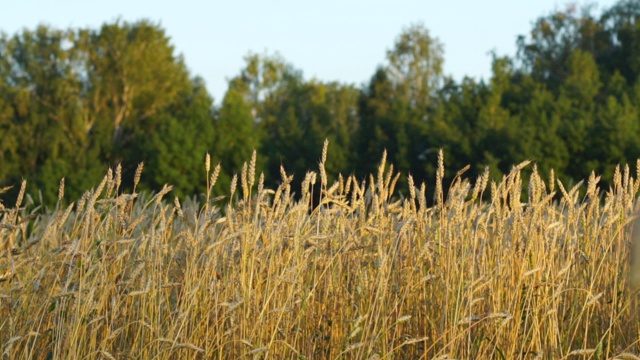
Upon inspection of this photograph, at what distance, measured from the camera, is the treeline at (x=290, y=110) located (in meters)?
42.7

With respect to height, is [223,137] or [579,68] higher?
[579,68]

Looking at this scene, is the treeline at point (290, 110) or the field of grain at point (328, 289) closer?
the field of grain at point (328, 289)

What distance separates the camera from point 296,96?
185 feet

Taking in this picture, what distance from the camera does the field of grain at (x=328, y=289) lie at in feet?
13.1

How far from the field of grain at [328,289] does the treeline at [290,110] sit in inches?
1399

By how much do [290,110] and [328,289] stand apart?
4491 cm

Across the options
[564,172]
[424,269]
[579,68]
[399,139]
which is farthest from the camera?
[579,68]

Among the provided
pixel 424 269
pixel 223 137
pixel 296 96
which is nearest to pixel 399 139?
pixel 223 137

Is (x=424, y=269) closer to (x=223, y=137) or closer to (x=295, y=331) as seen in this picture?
(x=295, y=331)

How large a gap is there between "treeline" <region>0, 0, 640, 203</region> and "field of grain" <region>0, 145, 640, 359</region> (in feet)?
117

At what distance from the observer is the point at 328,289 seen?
→ 14.4ft

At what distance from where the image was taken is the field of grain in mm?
3984

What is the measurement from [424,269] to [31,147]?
4499 centimetres

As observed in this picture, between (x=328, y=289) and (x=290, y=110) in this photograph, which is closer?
(x=328, y=289)
